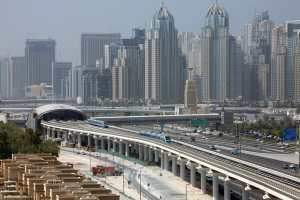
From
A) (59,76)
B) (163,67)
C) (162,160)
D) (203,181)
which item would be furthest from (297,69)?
(203,181)

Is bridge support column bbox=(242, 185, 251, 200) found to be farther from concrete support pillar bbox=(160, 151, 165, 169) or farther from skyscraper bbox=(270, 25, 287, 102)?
skyscraper bbox=(270, 25, 287, 102)

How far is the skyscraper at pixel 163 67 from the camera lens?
90.2m

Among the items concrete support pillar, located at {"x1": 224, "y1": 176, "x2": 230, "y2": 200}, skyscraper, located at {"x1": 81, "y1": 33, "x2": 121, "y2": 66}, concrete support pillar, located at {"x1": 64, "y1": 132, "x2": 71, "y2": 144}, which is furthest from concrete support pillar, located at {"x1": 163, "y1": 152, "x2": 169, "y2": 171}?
skyscraper, located at {"x1": 81, "y1": 33, "x2": 121, "y2": 66}

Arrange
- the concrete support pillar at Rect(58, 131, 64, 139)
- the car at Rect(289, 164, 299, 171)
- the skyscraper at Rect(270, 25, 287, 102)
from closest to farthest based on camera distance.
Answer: the car at Rect(289, 164, 299, 171) → the concrete support pillar at Rect(58, 131, 64, 139) → the skyscraper at Rect(270, 25, 287, 102)

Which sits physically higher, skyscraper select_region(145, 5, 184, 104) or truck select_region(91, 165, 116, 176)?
skyscraper select_region(145, 5, 184, 104)

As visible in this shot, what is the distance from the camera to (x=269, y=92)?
297 ft

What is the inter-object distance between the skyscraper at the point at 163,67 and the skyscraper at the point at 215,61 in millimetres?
2798

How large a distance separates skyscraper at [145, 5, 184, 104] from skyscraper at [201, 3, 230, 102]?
2798mm

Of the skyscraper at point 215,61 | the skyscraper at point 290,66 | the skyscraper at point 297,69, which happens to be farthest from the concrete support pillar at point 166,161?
the skyscraper at point 215,61

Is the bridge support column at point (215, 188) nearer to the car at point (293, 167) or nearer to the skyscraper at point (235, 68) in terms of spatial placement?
the car at point (293, 167)

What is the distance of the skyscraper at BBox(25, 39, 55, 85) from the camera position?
13062 cm

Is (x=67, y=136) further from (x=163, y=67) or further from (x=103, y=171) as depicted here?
(x=163, y=67)

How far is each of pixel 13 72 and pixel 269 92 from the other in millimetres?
55846

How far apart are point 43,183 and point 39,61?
113056 mm
